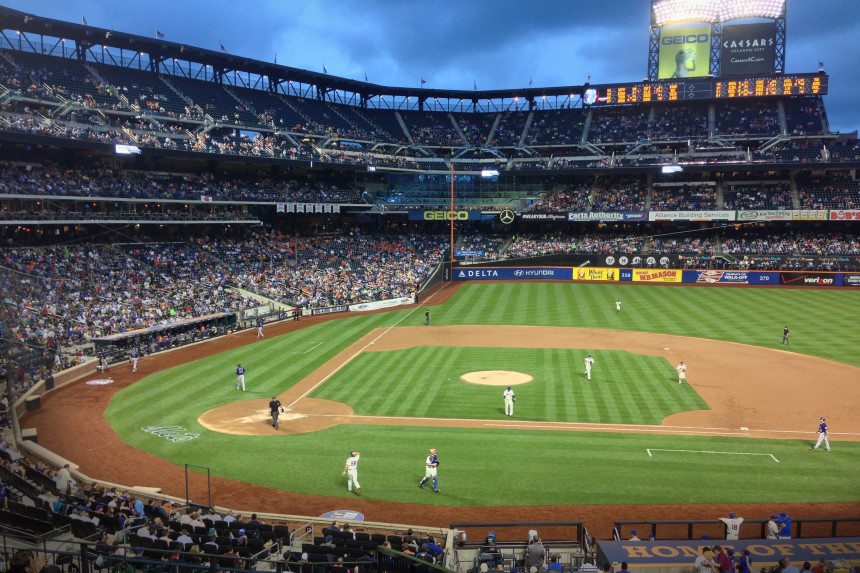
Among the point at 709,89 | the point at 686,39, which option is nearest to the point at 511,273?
the point at 709,89

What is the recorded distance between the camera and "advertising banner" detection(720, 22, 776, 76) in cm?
6756

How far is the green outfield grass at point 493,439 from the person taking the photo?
56.9ft

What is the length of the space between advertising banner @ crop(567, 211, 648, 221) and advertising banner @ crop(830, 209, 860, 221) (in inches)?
677

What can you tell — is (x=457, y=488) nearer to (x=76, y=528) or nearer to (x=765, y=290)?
(x=76, y=528)

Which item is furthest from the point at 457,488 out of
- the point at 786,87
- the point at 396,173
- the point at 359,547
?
the point at 786,87

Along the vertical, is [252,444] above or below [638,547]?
below

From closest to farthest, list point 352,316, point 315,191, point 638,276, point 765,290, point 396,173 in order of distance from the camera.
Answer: point 352,316, point 765,290, point 638,276, point 315,191, point 396,173

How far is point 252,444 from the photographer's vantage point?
69.2ft

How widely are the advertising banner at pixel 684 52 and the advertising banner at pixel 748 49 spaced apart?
2108 millimetres

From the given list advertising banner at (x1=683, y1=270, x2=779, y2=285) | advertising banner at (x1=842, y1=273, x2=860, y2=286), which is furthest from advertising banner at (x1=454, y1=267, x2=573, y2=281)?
advertising banner at (x1=842, y1=273, x2=860, y2=286)

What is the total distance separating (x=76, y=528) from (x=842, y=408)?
26.8 metres

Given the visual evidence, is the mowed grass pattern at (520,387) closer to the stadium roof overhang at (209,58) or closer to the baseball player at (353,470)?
the baseball player at (353,470)

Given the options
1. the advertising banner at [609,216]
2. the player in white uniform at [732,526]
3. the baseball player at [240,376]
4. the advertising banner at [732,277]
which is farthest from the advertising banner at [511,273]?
the player in white uniform at [732,526]

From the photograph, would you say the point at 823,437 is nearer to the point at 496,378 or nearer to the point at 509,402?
the point at 509,402
